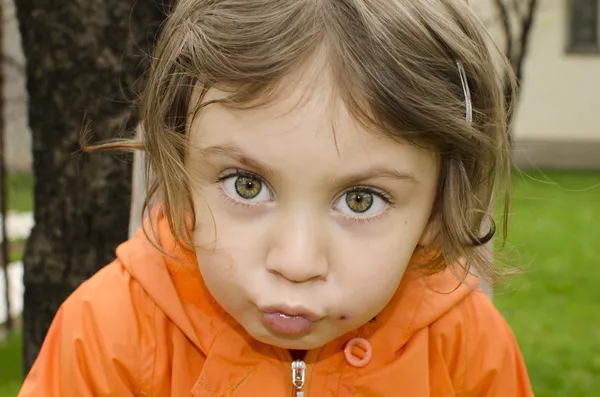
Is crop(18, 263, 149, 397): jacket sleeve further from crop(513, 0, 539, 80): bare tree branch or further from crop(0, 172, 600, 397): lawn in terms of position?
crop(513, 0, 539, 80): bare tree branch

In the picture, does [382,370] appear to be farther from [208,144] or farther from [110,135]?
[110,135]

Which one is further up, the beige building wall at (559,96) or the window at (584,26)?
the window at (584,26)

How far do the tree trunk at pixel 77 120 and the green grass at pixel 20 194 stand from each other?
23.6 feet

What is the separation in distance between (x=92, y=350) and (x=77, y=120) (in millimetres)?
1095

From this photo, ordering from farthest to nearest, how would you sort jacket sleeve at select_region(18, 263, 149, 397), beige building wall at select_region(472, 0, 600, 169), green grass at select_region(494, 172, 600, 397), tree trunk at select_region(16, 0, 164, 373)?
beige building wall at select_region(472, 0, 600, 169) → green grass at select_region(494, 172, 600, 397) → tree trunk at select_region(16, 0, 164, 373) → jacket sleeve at select_region(18, 263, 149, 397)

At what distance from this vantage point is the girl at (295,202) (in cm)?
154

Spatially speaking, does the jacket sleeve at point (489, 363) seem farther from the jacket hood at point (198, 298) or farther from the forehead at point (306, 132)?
the forehead at point (306, 132)

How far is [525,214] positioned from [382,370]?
334 inches

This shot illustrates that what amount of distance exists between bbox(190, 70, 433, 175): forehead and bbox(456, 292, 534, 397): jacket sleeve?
0.61 meters

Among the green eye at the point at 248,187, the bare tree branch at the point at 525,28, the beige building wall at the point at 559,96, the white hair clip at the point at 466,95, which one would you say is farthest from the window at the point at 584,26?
the green eye at the point at 248,187

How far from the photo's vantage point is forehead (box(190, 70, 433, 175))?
151 centimetres

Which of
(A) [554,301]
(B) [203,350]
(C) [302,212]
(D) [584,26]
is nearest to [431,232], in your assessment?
(C) [302,212]

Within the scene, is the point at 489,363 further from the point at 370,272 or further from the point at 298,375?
the point at 370,272

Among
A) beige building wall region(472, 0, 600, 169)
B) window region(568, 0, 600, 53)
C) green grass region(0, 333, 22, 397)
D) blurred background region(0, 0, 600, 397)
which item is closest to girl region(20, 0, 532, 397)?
blurred background region(0, 0, 600, 397)
